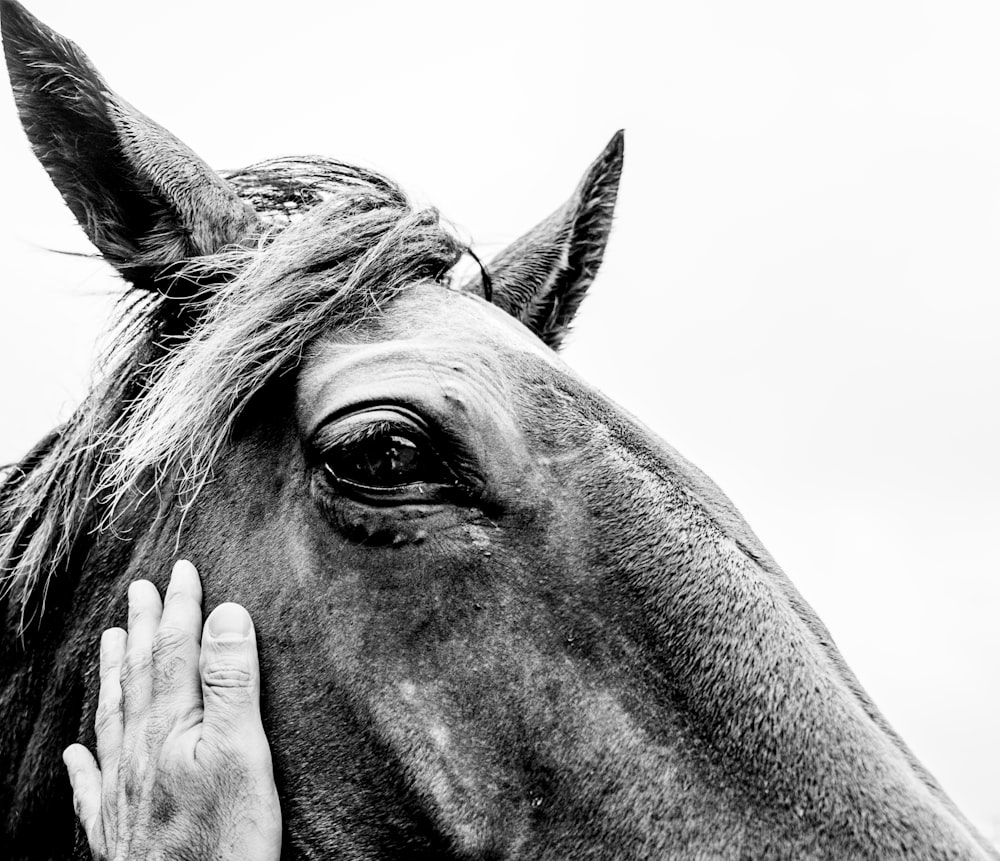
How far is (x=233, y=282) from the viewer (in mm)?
2488

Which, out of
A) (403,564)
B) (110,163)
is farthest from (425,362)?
(110,163)

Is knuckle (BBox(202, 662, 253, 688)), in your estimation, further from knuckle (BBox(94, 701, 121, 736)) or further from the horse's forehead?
the horse's forehead

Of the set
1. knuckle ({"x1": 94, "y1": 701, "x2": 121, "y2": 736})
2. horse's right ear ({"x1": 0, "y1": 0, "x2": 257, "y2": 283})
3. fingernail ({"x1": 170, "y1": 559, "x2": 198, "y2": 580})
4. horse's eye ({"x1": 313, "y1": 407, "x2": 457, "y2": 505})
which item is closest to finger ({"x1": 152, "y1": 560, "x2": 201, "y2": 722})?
fingernail ({"x1": 170, "y1": 559, "x2": 198, "y2": 580})

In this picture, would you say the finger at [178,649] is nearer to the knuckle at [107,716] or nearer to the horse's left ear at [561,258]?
the knuckle at [107,716]

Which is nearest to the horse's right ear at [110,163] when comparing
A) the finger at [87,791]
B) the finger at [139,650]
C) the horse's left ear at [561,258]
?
the finger at [139,650]

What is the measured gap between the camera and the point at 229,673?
2082 mm

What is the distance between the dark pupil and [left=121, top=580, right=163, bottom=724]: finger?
69cm

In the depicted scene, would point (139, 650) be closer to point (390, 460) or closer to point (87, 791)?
point (87, 791)

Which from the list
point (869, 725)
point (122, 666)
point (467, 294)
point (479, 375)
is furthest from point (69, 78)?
point (869, 725)

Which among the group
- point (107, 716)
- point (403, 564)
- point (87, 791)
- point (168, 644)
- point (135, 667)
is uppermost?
point (403, 564)

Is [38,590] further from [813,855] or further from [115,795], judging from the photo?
[813,855]

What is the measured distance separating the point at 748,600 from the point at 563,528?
17.0 inches

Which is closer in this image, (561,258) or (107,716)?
(107,716)

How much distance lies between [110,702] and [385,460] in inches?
38.0
